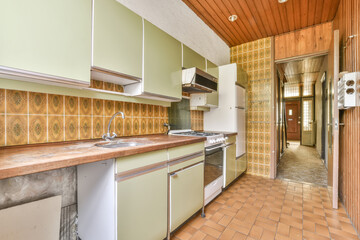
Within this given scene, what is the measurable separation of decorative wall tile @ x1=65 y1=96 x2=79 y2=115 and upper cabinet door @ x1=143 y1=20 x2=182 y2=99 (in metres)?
0.61

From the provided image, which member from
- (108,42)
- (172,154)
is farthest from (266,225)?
(108,42)

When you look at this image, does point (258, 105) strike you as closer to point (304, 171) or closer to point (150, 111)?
point (304, 171)

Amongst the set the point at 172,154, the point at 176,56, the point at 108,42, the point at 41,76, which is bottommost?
the point at 172,154

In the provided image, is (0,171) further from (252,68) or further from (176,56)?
(252,68)

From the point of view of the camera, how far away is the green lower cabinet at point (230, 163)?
2.53 m

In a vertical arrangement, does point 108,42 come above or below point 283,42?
A: below

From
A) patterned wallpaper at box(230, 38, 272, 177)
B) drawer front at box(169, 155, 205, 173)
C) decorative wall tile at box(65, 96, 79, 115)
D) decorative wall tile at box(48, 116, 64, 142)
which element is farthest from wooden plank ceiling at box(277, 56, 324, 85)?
decorative wall tile at box(48, 116, 64, 142)

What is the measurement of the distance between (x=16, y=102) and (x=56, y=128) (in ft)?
0.98

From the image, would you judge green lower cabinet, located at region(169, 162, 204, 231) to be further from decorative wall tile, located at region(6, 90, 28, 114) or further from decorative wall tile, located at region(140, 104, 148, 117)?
decorative wall tile, located at region(6, 90, 28, 114)

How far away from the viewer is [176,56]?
76.7 inches

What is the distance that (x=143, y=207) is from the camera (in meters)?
1.21

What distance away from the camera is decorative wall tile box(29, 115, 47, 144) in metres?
1.21

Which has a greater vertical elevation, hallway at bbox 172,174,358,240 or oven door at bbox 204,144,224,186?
oven door at bbox 204,144,224,186

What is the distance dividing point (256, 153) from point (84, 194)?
3.12 metres
